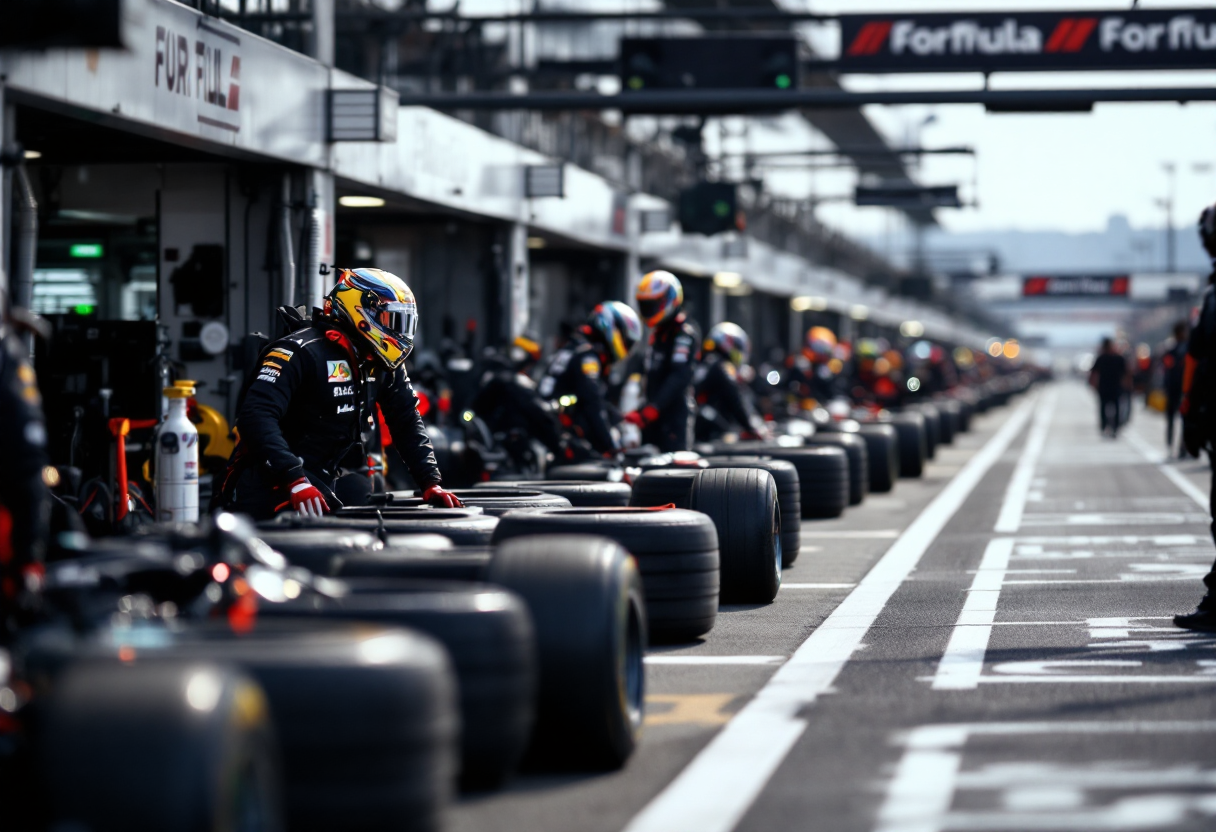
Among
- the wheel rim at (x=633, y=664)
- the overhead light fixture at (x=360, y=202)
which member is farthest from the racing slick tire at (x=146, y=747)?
the overhead light fixture at (x=360, y=202)

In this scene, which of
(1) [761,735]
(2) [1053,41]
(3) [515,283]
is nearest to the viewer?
(1) [761,735]

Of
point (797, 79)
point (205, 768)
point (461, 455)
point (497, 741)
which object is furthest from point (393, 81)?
point (205, 768)

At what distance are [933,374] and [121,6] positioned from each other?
38990mm

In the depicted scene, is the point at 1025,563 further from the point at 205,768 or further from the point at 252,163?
the point at 205,768

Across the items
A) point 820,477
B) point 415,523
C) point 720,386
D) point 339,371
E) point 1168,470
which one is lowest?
point 1168,470

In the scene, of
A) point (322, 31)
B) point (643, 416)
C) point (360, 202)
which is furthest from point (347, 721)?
point (360, 202)

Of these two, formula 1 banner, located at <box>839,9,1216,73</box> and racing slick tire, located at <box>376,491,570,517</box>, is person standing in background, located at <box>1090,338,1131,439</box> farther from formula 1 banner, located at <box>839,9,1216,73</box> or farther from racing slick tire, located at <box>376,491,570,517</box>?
racing slick tire, located at <box>376,491,570,517</box>

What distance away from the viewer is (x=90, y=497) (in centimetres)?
1077

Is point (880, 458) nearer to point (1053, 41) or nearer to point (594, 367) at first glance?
point (1053, 41)

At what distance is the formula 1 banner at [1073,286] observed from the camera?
284 feet

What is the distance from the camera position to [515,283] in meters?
20.1

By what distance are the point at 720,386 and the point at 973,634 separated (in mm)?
7858

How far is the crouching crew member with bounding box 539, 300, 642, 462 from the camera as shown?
12180mm

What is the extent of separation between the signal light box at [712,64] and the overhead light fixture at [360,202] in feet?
8.33
